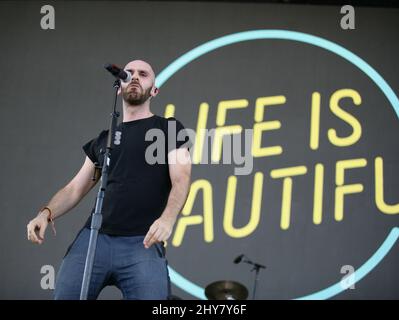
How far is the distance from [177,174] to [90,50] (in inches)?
122

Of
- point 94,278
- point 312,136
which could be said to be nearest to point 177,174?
point 94,278

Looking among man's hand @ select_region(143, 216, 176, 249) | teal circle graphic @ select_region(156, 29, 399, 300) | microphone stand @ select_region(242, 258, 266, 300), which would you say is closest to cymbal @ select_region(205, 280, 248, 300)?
microphone stand @ select_region(242, 258, 266, 300)

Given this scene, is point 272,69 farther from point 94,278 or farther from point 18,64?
point 94,278

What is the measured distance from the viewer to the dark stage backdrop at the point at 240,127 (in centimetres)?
429

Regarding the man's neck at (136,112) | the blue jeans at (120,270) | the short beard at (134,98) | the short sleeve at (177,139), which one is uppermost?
the short beard at (134,98)

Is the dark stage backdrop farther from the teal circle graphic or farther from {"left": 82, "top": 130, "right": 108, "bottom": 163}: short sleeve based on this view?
{"left": 82, "top": 130, "right": 108, "bottom": 163}: short sleeve

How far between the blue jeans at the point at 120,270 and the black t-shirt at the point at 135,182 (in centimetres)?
5

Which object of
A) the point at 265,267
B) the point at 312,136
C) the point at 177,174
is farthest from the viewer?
the point at 312,136

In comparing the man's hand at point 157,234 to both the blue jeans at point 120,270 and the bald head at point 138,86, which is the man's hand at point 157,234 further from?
the bald head at point 138,86

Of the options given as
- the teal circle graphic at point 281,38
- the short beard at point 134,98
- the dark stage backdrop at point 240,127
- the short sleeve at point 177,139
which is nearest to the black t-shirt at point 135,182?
the short sleeve at point 177,139

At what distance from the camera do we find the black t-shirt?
192 cm

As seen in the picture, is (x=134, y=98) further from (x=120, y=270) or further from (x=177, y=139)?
(x=120, y=270)

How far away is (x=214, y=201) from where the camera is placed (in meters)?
4.39

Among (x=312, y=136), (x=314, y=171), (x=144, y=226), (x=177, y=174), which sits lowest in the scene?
(x=144, y=226)
